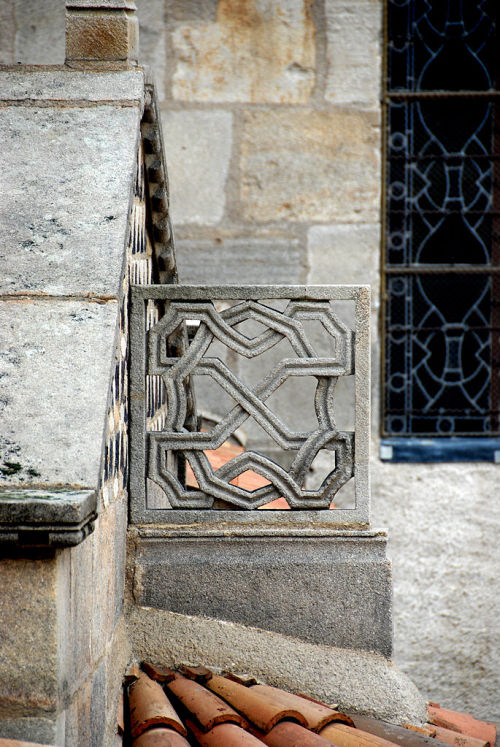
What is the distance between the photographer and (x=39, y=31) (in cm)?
454

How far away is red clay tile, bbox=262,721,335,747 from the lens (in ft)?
5.35

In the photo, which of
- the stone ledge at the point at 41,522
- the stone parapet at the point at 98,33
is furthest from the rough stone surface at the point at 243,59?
the stone ledge at the point at 41,522

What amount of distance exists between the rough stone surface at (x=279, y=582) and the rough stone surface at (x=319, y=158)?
2.71 metres

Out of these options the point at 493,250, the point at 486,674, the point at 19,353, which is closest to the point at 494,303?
the point at 493,250

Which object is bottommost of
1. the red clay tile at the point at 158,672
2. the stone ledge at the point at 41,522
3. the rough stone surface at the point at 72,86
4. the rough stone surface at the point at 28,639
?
the red clay tile at the point at 158,672

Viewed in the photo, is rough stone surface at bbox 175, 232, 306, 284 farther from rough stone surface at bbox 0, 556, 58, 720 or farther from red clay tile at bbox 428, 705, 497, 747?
rough stone surface at bbox 0, 556, 58, 720

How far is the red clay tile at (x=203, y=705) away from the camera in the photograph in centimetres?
171

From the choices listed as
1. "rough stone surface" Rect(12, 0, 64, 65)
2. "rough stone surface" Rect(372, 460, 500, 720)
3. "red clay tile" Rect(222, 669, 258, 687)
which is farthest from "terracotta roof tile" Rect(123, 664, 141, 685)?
"rough stone surface" Rect(12, 0, 64, 65)

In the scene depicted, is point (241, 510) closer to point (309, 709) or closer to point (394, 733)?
point (309, 709)

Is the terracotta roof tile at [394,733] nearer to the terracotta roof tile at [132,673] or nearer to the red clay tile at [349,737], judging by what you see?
the red clay tile at [349,737]

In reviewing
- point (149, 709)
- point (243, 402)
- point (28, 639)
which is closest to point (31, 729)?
point (28, 639)

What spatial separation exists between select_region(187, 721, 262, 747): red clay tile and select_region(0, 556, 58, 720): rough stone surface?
47 centimetres

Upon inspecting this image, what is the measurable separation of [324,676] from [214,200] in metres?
3.03

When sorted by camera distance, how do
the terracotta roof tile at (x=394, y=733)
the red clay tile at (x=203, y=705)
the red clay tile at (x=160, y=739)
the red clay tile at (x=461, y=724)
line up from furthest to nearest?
the red clay tile at (x=461, y=724) < the terracotta roof tile at (x=394, y=733) < the red clay tile at (x=203, y=705) < the red clay tile at (x=160, y=739)
